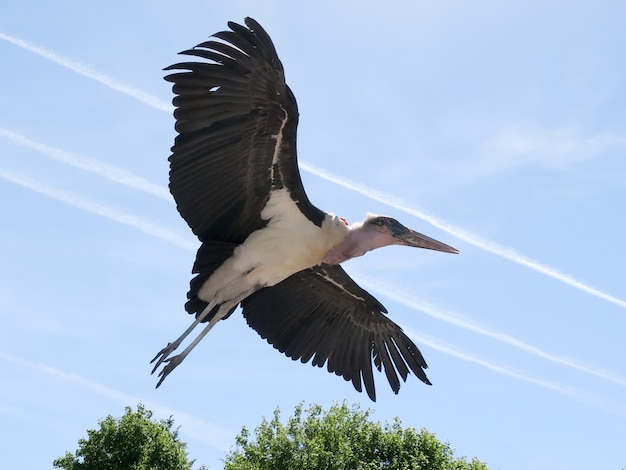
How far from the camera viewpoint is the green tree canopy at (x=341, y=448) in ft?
88.2

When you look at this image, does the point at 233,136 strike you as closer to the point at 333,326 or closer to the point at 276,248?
the point at 276,248

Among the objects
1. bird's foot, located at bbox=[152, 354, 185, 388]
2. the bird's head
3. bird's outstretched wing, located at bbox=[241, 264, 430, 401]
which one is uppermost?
the bird's head

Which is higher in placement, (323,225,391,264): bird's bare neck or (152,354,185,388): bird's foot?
(323,225,391,264): bird's bare neck

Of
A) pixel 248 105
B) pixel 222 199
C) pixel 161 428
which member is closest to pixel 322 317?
pixel 222 199

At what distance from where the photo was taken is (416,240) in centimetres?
1149

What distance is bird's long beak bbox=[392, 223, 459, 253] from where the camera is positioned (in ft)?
37.2

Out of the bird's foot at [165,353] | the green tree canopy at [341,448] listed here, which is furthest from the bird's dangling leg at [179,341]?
the green tree canopy at [341,448]

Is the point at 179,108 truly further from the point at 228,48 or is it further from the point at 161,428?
the point at 161,428

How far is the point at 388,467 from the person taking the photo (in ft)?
88.8

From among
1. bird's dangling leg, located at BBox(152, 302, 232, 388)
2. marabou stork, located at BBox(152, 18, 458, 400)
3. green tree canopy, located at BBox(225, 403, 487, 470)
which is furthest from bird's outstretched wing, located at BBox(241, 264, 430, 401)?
green tree canopy, located at BBox(225, 403, 487, 470)

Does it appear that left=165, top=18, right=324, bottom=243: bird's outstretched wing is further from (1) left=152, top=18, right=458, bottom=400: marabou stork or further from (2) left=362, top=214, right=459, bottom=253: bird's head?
(2) left=362, top=214, right=459, bottom=253: bird's head

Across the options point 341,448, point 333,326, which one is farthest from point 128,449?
point 333,326

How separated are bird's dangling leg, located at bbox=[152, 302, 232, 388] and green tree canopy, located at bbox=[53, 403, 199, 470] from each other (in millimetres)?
20602

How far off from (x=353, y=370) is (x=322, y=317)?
0.88 meters
